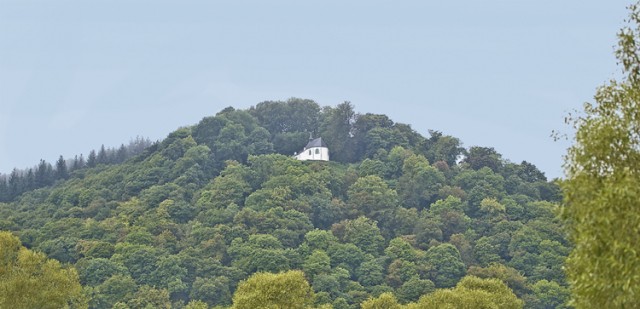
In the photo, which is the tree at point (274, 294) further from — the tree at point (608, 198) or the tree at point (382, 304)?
the tree at point (608, 198)

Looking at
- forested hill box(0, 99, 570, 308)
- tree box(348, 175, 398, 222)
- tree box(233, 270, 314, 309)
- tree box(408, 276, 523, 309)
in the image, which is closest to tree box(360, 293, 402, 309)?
tree box(408, 276, 523, 309)

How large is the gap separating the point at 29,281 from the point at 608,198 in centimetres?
6505

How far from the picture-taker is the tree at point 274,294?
9088 cm

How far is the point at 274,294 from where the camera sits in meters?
91.4

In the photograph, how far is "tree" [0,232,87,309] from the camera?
88312 mm

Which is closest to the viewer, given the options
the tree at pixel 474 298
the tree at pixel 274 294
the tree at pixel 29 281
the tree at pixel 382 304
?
the tree at pixel 29 281

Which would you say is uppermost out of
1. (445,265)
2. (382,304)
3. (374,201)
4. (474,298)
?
(374,201)

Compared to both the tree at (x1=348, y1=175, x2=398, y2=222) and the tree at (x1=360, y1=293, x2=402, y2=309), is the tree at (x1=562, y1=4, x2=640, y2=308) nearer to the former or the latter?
the tree at (x1=360, y1=293, x2=402, y2=309)

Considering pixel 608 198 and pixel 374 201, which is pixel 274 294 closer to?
pixel 608 198

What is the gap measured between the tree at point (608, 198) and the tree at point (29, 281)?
60779 millimetres

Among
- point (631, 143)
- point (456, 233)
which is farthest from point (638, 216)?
point (456, 233)

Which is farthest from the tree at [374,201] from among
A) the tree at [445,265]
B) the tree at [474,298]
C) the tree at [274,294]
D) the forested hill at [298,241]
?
the tree at [274,294]

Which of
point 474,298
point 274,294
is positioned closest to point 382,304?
point 474,298

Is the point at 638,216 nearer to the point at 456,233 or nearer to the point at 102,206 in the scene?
the point at 456,233
